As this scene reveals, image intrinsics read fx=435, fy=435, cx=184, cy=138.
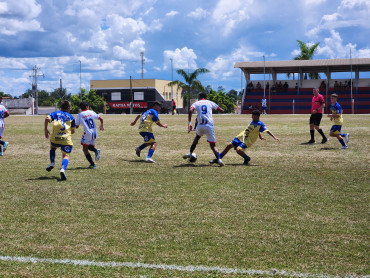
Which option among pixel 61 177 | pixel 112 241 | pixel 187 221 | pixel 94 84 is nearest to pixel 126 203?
pixel 187 221

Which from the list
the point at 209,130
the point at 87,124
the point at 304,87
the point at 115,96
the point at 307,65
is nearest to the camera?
the point at 87,124

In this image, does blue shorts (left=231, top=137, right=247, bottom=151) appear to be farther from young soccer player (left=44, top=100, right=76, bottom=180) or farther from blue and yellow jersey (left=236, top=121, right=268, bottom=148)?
young soccer player (left=44, top=100, right=76, bottom=180)

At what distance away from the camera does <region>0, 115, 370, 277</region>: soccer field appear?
Answer: 4.34 meters

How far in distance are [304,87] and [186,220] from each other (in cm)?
6134

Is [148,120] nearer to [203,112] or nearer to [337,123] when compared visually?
[203,112]

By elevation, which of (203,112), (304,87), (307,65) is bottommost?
(203,112)

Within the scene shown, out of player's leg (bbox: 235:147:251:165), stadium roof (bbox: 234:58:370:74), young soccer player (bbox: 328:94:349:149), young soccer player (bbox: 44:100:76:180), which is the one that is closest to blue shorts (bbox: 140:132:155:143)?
player's leg (bbox: 235:147:251:165)

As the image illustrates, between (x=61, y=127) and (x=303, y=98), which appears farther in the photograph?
(x=303, y=98)

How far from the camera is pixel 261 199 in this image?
7.22m

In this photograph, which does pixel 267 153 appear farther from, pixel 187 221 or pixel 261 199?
pixel 187 221

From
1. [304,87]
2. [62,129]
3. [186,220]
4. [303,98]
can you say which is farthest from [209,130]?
[304,87]

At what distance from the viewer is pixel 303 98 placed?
61000 millimetres

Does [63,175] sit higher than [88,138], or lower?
lower

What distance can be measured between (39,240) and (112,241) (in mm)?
862
